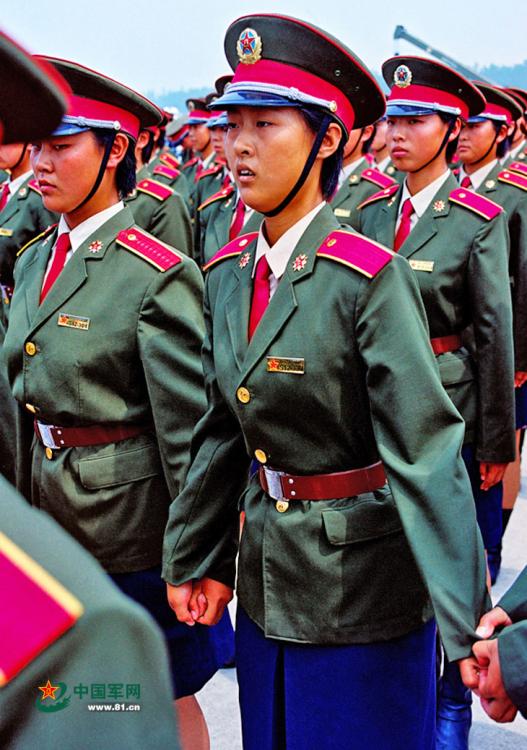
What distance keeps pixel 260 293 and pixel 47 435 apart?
2.33ft

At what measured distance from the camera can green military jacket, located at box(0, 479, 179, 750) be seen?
28.9 inches

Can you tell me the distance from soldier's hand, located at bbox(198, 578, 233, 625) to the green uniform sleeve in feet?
1.78

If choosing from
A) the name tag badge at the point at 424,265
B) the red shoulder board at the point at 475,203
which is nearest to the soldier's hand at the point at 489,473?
the name tag badge at the point at 424,265

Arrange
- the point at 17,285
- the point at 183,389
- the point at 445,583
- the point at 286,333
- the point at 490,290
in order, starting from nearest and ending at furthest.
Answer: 1. the point at 445,583
2. the point at 286,333
3. the point at 183,389
4. the point at 17,285
5. the point at 490,290

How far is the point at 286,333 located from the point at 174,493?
0.62 meters

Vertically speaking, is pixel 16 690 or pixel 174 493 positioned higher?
pixel 16 690

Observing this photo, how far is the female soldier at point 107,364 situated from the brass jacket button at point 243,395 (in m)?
0.40

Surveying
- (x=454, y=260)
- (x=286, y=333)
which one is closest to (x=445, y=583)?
(x=286, y=333)

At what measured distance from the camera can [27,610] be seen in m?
0.73

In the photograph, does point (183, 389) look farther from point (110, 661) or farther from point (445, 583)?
point (110, 661)

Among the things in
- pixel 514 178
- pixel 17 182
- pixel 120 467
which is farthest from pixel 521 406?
pixel 17 182

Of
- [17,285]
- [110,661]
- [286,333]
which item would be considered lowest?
[17,285]

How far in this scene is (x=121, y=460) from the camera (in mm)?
2420

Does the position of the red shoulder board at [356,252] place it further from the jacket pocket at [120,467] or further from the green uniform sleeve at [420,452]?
the jacket pocket at [120,467]
